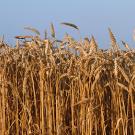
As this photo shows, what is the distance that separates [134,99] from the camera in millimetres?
2596

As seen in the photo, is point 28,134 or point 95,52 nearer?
point 95,52

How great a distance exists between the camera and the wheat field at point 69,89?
255 cm

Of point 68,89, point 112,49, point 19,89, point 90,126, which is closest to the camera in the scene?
point 90,126

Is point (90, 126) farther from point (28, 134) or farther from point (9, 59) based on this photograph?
point (9, 59)

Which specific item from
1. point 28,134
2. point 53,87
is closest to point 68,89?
point 53,87

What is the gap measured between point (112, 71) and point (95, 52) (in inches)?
5.9

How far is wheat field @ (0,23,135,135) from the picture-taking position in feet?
8.38

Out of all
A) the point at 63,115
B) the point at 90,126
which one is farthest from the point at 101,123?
the point at 63,115

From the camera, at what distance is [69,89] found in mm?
2965

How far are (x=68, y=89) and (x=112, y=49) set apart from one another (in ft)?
1.37

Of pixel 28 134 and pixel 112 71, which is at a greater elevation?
pixel 112 71

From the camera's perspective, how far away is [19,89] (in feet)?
10.7

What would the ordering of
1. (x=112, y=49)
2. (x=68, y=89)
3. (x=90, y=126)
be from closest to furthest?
(x=90, y=126)
(x=112, y=49)
(x=68, y=89)

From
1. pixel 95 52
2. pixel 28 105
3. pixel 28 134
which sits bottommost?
pixel 28 134
